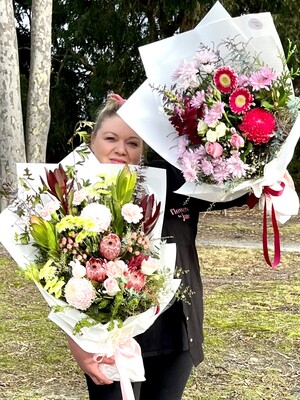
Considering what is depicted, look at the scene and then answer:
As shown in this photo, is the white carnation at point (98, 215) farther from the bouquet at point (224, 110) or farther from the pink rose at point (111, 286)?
the bouquet at point (224, 110)

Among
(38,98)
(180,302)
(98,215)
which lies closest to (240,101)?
(98,215)

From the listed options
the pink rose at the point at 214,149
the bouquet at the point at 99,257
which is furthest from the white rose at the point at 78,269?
the pink rose at the point at 214,149

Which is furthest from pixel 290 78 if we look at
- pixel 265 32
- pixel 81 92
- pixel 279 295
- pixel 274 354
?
pixel 81 92

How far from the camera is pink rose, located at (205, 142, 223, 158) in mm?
2121

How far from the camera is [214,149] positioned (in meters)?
2.13

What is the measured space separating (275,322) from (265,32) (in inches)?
122

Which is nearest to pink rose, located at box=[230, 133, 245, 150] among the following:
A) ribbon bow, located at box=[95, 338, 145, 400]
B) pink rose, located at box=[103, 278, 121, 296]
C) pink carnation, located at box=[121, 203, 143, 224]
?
pink carnation, located at box=[121, 203, 143, 224]

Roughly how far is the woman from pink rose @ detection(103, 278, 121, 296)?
1.21 ft

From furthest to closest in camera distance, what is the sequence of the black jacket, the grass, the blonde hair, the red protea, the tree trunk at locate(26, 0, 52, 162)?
the tree trunk at locate(26, 0, 52, 162) < the grass < the blonde hair < the black jacket < the red protea

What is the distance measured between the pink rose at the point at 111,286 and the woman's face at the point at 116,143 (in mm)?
533

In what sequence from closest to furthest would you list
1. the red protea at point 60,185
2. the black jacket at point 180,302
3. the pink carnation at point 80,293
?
the pink carnation at point 80,293 → the red protea at point 60,185 → the black jacket at point 180,302

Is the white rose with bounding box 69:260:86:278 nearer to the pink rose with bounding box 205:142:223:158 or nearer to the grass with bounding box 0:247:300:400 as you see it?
the pink rose with bounding box 205:142:223:158

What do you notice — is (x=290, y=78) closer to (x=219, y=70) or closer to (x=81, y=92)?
(x=219, y=70)

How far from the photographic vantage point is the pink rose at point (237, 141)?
2.11 meters
